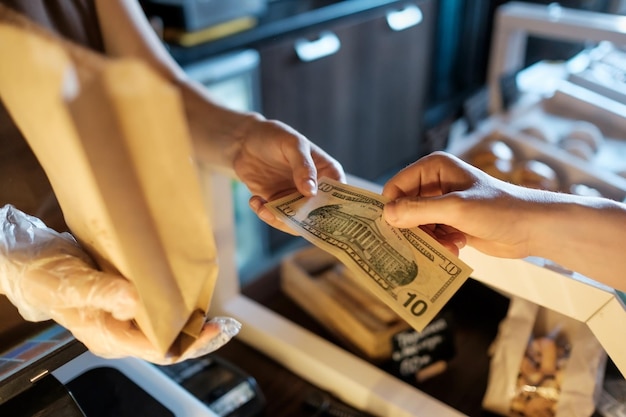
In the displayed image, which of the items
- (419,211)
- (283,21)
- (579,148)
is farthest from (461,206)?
(283,21)

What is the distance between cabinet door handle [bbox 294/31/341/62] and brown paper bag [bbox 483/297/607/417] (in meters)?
1.28

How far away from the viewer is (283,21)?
71.7 inches

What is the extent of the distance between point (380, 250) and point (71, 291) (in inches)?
12.5

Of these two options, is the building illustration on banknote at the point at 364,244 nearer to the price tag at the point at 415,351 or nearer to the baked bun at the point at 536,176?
the price tag at the point at 415,351

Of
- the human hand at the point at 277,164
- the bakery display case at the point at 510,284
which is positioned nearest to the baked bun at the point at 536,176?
the bakery display case at the point at 510,284

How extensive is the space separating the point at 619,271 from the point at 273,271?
64 centimetres

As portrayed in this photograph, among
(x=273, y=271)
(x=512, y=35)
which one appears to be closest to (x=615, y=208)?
(x=273, y=271)

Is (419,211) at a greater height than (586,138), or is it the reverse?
(419,211)

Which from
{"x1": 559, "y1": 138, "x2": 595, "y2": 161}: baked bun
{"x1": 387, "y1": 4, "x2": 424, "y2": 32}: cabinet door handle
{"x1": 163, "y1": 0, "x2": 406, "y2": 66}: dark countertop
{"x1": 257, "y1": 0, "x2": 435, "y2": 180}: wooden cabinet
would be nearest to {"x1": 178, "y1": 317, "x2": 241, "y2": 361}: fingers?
{"x1": 559, "y1": 138, "x2": 595, "y2": 161}: baked bun

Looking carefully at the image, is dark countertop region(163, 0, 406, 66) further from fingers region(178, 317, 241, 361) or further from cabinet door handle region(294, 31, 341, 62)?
fingers region(178, 317, 241, 361)

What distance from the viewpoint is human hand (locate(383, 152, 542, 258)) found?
63cm

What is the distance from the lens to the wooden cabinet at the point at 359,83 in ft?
6.16

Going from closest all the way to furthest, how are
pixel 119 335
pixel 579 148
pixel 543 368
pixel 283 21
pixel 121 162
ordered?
pixel 121 162 → pixel 119 335 → pixel 543 368 → pixel 579 148 → pixel 283 21

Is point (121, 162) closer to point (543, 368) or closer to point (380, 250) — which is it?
point (380, 250)
